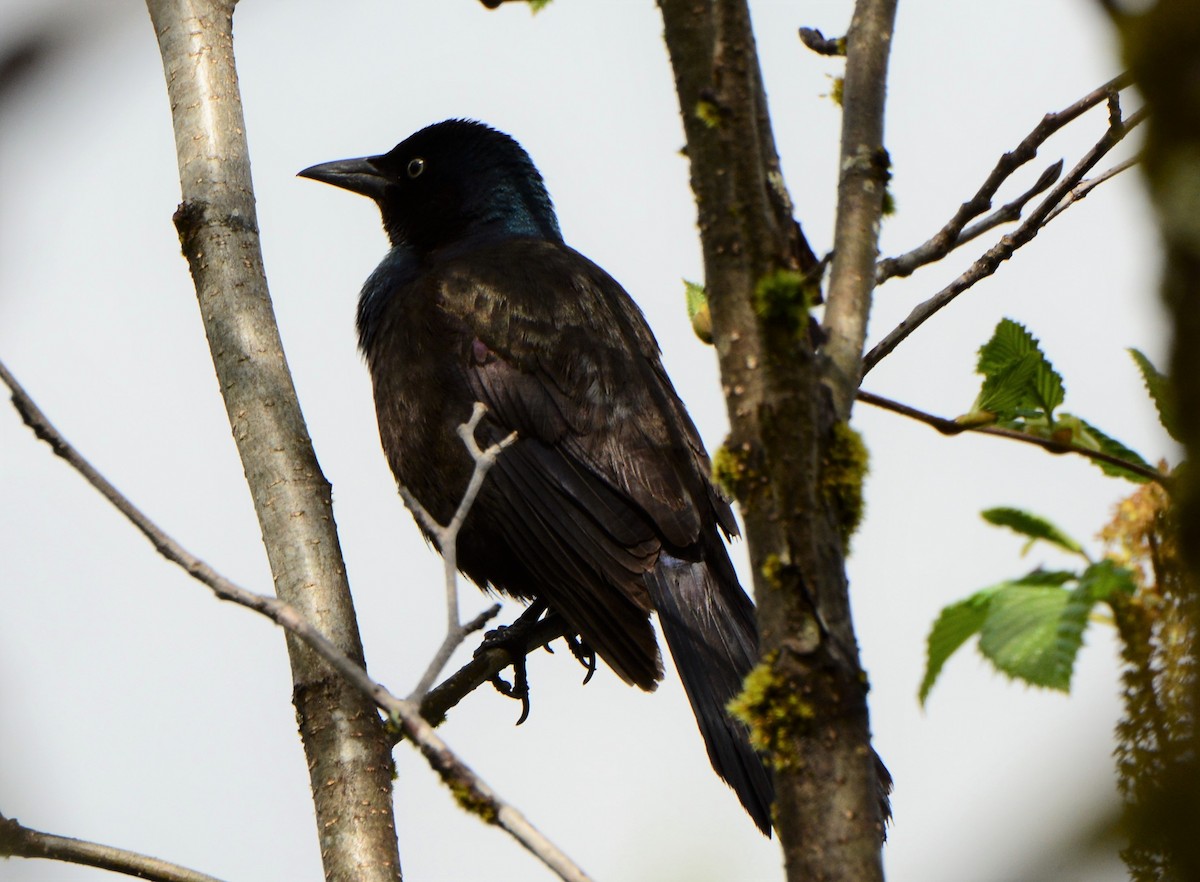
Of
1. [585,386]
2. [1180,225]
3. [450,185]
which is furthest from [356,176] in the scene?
[1180,225]

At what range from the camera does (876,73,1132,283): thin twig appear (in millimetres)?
2127

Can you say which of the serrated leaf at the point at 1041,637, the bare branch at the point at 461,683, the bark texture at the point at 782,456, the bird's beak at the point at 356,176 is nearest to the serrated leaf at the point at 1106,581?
the serrated leaf at the point at 1041,637

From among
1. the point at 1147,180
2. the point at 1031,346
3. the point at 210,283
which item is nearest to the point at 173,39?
the point at 210,283

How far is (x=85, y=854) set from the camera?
91.0 inches

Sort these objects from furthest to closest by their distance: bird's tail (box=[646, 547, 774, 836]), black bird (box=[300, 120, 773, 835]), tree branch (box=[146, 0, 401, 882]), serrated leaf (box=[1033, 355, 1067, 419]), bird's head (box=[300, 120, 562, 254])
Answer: bird's head (box=[300, 120, 562, 254]) → black bird (box=[300, 120, 773, 835]) → bird's tail (box=[646, 547, 774, 836]) → tree branch (box=[146, 0, 401, 882]) → serrated leaf (box=[1033, 355, 1067, 419])

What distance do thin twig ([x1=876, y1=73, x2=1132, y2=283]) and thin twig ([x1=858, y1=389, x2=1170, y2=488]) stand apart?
19 cm

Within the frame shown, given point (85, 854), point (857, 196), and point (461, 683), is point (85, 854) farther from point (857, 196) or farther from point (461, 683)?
point (857, 196)

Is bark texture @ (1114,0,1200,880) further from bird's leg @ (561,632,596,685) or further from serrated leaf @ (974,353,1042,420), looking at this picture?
bird's leg @ (561,632,596,685)

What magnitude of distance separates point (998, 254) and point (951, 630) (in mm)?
1185

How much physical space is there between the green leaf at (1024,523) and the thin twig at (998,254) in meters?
0.80

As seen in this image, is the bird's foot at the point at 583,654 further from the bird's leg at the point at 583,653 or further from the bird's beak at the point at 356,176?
the bird's beak at the point at 356,176

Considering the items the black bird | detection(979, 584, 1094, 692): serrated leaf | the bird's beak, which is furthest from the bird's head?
detection(979, 584, 1094, 692): serrated leaf

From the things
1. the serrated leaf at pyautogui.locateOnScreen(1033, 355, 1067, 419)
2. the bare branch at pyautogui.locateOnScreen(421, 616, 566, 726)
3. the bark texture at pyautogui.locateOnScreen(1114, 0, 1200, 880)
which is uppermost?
the bare branch at pyautogui.locateOnScreen(421, 616, 566, 726)

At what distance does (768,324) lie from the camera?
151cm
